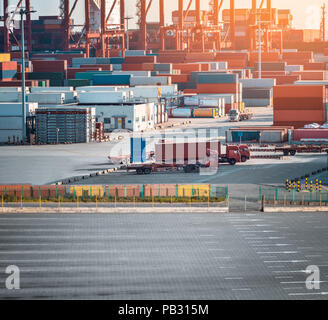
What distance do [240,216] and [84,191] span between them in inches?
348

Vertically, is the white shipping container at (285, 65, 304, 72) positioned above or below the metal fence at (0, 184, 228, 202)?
above

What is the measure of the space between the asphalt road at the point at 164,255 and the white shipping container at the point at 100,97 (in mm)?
48842

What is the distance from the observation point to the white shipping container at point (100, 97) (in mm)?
91000

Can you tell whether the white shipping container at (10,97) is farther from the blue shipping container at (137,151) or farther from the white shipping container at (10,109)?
the blue shipping container at (137,151)

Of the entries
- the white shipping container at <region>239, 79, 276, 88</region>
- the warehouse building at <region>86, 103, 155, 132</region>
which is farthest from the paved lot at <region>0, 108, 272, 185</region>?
the white shipping container at <region>239, 79, 276, 88</region>

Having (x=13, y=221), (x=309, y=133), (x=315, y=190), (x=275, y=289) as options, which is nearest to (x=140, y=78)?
(x=309, y=133)

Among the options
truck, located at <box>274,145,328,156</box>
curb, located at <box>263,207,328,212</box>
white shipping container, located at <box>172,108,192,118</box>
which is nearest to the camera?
curb, located at <box>263,207,328,212</box>

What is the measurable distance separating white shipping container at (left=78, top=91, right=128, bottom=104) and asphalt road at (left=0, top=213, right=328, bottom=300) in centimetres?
4884

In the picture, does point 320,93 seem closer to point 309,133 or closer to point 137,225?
point 309,133

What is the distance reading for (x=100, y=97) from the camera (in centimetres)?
9175

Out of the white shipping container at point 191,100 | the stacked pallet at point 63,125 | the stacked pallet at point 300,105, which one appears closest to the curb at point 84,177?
the stacked pallet at point 63,125

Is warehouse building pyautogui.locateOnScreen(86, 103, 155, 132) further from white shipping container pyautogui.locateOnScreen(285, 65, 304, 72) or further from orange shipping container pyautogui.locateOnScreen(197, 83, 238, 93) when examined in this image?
white shipping container pyautogui.locateOnScreen(285, 65, 304, 72)

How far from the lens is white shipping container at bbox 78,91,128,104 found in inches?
3583

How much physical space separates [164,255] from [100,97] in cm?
5875
